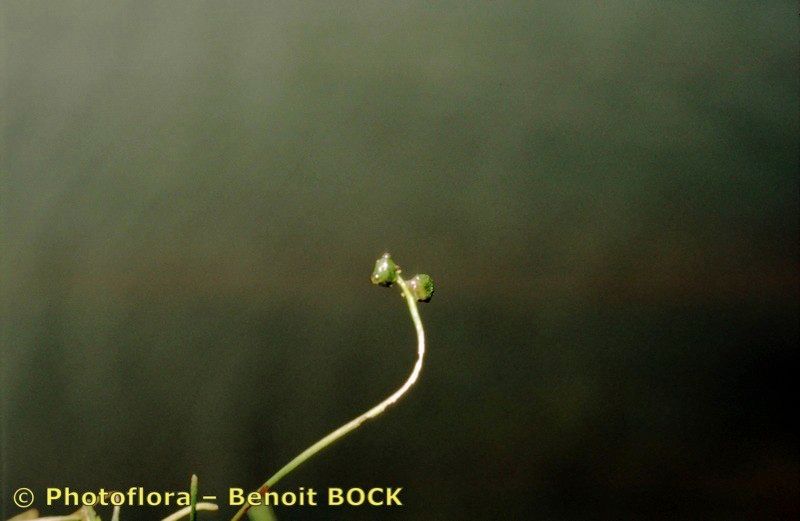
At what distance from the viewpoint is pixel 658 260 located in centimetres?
117

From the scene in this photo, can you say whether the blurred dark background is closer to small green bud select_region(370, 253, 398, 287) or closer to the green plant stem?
the green plant stem

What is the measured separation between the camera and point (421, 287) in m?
1.06

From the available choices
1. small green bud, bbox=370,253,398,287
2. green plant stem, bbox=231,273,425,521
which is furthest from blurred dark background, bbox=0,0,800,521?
small green bud, bbox=370,253,398,287

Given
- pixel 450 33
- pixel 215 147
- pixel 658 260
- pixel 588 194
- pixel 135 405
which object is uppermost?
pixel 450 33

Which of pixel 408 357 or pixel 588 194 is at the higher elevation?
pixel 588 194

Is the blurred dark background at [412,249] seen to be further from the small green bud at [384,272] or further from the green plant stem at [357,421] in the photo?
the small green bud at [384,272]

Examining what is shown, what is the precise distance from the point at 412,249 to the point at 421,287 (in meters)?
0.12

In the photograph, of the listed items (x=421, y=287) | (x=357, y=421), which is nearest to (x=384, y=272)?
(x=421, y=287)

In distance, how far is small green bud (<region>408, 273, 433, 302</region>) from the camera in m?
1.06

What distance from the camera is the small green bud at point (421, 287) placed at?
1.06 meters

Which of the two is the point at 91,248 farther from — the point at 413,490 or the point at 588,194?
the point at 588,194

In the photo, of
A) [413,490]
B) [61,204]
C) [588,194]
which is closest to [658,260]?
[588,194]

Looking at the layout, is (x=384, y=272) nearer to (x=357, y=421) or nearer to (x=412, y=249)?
(x=412, y=249)

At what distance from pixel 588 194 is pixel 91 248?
2.93ft
